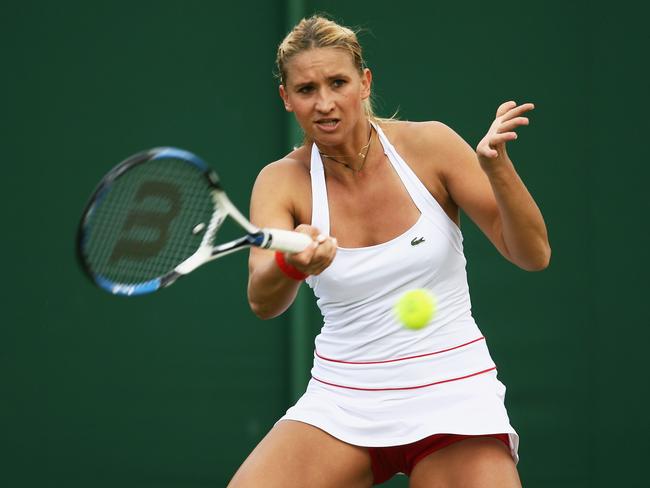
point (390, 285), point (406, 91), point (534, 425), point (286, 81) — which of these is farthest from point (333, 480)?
point (406, 91)

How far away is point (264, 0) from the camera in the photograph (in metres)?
4.45

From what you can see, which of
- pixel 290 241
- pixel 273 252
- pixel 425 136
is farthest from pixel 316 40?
pixel 290 241

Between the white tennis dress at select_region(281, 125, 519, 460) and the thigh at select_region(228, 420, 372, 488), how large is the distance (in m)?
0.03

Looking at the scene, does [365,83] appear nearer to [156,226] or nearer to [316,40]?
[316,40]

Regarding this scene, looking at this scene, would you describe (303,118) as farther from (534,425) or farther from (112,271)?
(534,425)

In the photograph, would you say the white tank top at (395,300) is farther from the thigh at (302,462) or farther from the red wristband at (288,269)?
the red wristband at (288,269)

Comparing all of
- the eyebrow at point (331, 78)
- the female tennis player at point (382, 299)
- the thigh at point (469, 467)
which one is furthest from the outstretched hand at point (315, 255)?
the thigh at point (469, 467)

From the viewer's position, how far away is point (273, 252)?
2.73 metres

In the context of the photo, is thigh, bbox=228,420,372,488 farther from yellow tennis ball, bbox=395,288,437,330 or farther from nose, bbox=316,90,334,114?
nose, bbox=316,90,334,114

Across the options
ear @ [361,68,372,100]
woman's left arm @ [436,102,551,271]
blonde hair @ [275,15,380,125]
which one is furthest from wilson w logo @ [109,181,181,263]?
woman's left arm @ [436,102,551,271]

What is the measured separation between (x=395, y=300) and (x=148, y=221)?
65 cm

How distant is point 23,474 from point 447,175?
2205mm

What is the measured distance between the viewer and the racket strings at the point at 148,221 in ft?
8.18

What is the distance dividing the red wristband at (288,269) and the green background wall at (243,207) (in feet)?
6.19
